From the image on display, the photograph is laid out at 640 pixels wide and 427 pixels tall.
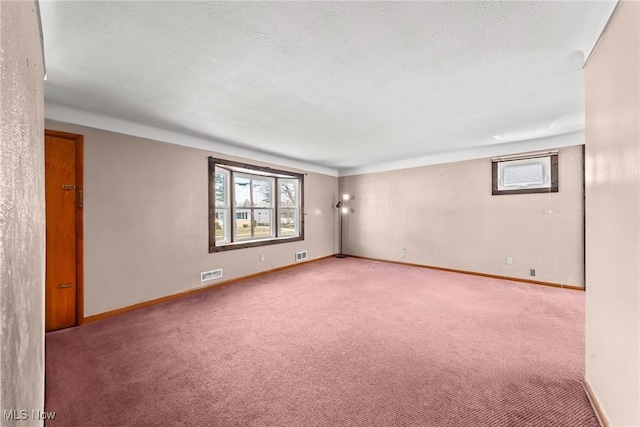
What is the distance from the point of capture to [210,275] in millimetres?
4004

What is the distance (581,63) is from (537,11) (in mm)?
915

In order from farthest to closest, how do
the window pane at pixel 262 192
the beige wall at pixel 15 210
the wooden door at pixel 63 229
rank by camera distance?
the window pane at pixel 262 192, the wooden door at pixel 63 229, the beige wall at pixel 15 210

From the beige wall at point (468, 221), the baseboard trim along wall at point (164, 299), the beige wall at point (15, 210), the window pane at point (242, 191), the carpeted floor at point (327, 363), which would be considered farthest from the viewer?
the window pane at point (242, 191)

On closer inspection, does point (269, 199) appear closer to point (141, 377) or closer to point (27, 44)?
point (141, 377)

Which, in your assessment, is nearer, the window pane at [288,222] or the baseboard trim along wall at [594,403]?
the baseboard trim along wall at [594,403]

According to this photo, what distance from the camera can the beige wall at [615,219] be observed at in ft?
3.73

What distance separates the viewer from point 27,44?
0.93m

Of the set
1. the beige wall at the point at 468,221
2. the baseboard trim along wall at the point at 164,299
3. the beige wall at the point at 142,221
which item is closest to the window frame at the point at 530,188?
the beige wall at the point at 468,221

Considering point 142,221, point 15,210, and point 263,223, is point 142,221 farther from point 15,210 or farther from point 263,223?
point 15,210

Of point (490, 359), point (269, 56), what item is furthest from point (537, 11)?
point (490, 359)

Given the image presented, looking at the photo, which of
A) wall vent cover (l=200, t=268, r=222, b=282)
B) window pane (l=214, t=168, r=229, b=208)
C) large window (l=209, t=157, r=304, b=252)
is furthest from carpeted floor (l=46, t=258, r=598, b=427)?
window pane (l=214, t=168, r=229, b=208)

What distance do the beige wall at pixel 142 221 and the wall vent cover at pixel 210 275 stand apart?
7 centimetres

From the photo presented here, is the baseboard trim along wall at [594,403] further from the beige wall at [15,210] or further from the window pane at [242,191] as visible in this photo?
the window pane at [242,191]

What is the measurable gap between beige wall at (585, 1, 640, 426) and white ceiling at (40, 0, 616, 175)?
0.38 m
